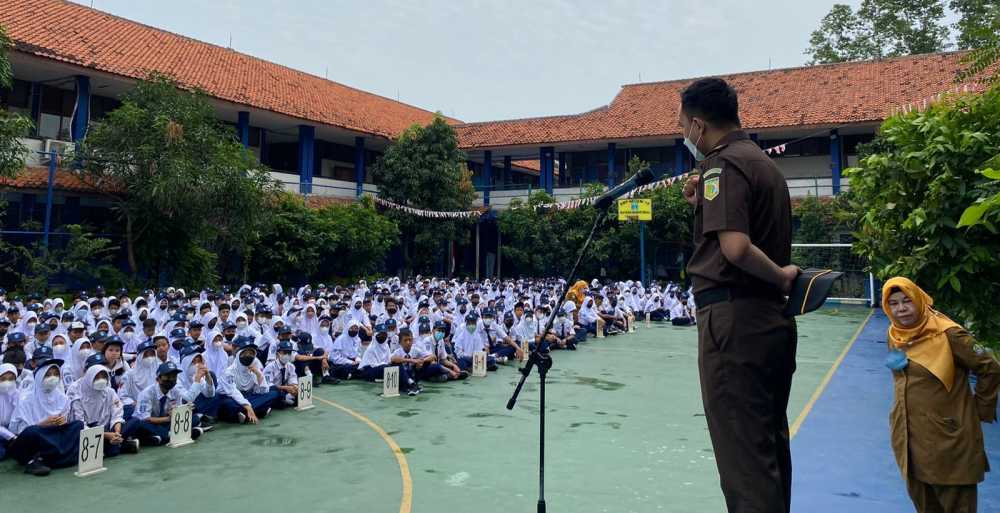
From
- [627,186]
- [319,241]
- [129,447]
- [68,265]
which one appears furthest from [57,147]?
[627,186]

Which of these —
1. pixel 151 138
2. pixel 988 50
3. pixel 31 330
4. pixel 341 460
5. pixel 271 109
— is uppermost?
pixel 271 109

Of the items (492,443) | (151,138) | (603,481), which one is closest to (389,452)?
(492,443)

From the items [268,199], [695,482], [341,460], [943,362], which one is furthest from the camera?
[268,199]

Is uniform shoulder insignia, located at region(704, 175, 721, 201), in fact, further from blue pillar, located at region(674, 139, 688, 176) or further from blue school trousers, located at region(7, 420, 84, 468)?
blue pillar, located at region(674, 139, 688, 176)

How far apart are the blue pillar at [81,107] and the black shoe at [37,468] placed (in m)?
12.1

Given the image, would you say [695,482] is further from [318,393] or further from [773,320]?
[318,393]

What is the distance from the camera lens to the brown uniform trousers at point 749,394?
71.6 inches

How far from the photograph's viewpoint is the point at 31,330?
904 cm

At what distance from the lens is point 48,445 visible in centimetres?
533

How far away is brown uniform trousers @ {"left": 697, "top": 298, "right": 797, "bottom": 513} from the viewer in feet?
5.97

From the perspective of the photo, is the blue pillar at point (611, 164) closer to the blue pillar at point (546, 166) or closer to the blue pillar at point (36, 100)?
the blue pillar at point (546, 166)

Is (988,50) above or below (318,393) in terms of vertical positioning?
above

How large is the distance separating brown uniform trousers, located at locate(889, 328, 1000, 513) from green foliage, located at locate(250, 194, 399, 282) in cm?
1502

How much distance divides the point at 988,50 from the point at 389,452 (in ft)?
16.8
